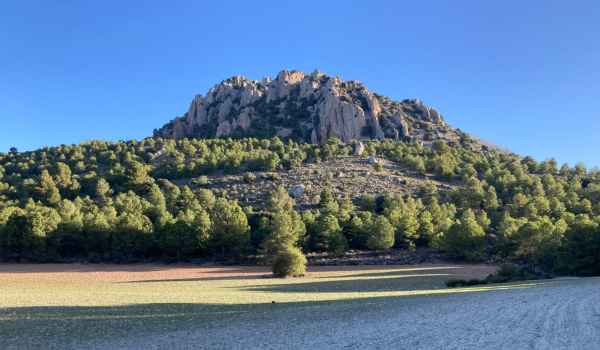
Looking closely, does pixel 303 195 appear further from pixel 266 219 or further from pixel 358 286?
pixel 358 286

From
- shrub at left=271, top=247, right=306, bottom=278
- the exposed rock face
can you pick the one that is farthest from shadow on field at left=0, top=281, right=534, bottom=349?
the exposed rock face

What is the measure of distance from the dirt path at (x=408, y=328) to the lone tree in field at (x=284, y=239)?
28.0m

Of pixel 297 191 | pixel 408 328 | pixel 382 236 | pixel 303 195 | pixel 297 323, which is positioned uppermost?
pixel 297 191

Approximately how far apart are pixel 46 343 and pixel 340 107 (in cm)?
16347

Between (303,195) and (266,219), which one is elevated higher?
(303,195)

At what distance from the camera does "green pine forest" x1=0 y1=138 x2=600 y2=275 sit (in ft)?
197

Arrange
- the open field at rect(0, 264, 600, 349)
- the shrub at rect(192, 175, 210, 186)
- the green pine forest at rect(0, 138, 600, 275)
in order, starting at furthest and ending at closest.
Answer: the shrub at rect(192, 175, 210, 186) → the green pine forest at rect(0, 138, 600, 275) → the open field at rect(0, 264, 600, 349)

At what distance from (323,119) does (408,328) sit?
15903 centimetres

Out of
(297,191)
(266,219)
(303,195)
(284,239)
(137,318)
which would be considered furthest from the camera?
(297,191)

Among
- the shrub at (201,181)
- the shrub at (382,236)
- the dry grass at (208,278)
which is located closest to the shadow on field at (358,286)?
the dry grass at (208,278)

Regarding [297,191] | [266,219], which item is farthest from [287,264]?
[297,191]

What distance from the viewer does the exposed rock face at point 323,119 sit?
167750mm

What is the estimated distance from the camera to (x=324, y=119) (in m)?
169

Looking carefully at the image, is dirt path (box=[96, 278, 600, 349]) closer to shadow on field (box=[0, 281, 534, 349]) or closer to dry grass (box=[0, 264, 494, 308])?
shadow on field (box=[0, 281, 534, 349])
